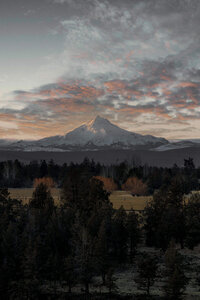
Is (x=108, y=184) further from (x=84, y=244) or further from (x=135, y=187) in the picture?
(x=84, y=244)

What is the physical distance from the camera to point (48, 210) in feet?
228

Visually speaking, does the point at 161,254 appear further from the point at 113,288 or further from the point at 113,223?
the point at 113,288

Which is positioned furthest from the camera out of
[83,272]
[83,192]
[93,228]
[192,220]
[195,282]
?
[83,192]

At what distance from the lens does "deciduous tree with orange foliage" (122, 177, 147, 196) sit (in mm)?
151125

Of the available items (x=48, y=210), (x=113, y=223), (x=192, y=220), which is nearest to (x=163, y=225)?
(x=192, y=220)

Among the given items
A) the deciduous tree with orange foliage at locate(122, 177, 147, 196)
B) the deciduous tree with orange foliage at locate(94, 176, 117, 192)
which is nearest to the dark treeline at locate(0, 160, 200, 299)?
the deciduous tree with orange foliage at locate(122, 177, 147, 196)

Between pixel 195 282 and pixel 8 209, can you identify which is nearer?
pixel 195 282

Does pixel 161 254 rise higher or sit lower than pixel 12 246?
lower

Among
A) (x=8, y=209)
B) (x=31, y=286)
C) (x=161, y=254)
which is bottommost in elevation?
(x=161, y=254)

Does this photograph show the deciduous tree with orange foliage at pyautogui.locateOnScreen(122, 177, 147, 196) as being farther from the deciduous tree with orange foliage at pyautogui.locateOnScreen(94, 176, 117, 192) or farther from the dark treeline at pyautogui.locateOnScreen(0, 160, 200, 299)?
the dark treeline at pyautogui.locateOnScreen(0, 160, 200, 299)

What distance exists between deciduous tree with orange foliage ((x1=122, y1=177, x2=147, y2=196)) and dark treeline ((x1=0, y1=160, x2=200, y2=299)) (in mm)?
65477

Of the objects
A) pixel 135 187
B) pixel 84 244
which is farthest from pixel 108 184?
pixel 84 244

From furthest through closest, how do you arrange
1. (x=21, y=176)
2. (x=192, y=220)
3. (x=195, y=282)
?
1. (x=21, y=176)
2. (x=192, y=220)
3. (x=195, y=282)

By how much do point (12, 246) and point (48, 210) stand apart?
2194 cm
